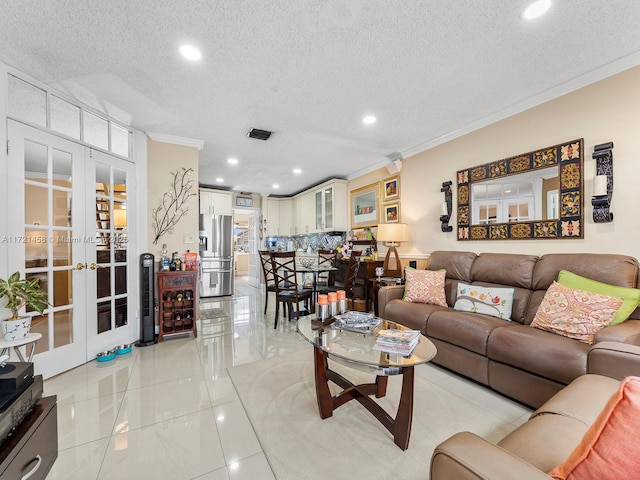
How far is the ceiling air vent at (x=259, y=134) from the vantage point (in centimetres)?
343

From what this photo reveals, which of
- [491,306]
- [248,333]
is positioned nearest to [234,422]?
[248,333]

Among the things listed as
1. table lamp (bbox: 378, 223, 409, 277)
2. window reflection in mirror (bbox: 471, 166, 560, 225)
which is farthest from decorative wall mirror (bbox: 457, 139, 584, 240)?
table lamp (bbox: 378, 223, 409, 277)

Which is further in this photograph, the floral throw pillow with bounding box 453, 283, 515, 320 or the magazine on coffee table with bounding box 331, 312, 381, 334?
the floral throw pillow with bounding box 453, 283, 515, 320

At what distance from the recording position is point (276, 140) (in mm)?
3775

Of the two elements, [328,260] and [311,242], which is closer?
[328,260]

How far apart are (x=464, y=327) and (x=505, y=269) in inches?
34.7

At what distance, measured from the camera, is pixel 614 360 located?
1360 millimetres

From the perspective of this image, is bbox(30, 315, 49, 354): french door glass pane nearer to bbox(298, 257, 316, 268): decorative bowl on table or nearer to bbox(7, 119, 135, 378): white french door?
bbox(7, 119, 135, 378): white french door

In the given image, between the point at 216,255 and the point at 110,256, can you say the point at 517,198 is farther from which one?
the point at 216,255

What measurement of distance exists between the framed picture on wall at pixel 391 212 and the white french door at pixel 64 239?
3.72 m

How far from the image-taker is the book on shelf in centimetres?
162

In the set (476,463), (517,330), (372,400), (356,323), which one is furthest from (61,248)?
(517,330)

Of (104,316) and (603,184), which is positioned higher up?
(603,184)

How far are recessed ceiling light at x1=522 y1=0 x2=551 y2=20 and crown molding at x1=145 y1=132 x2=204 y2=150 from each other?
3527 mm
